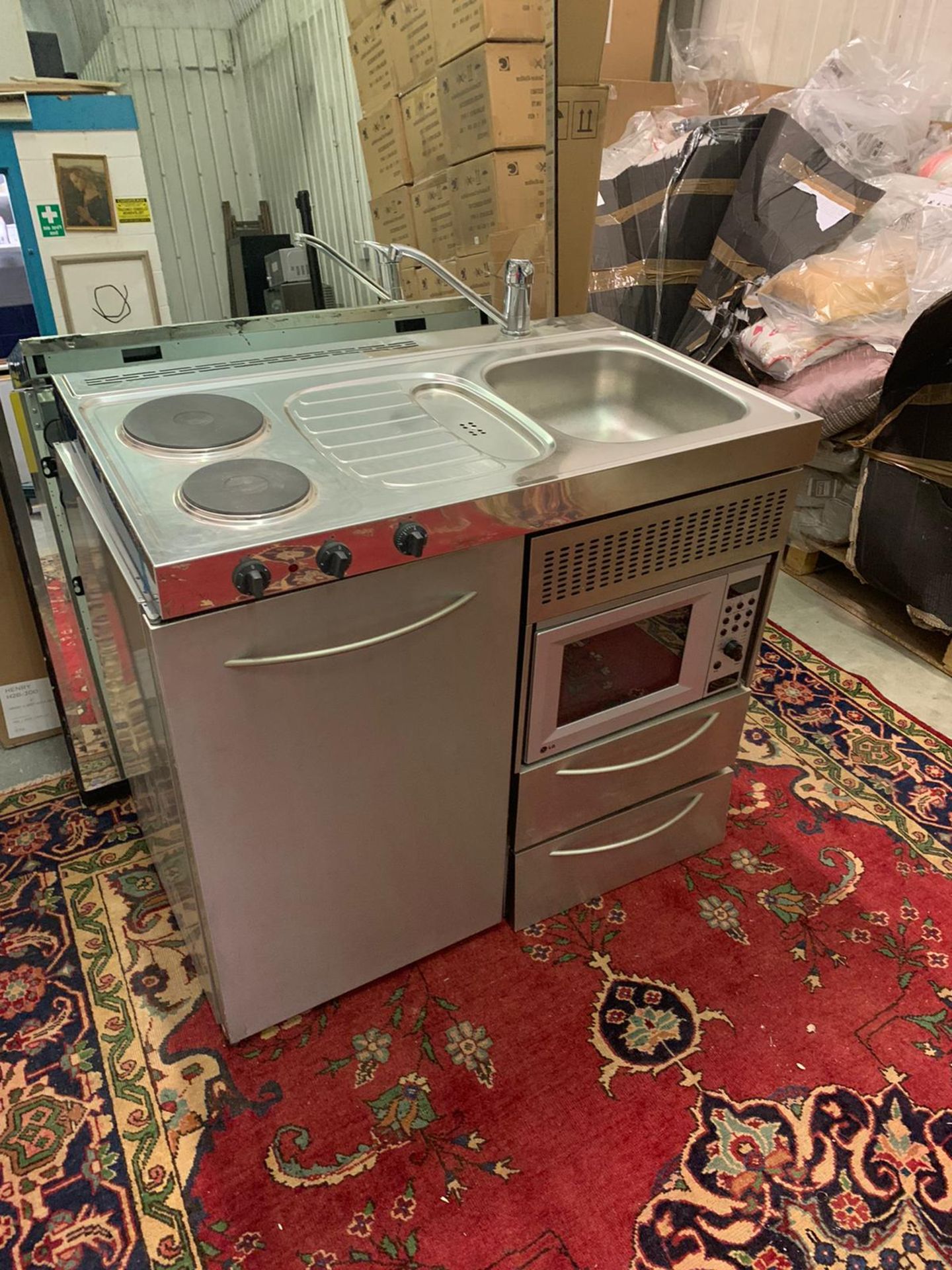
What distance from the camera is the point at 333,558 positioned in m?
0.96

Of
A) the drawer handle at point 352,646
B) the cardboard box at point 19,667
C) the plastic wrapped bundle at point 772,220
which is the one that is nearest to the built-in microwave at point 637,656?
the drawer handle at point 352,646

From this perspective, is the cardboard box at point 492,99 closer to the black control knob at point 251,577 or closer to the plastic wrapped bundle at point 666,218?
the black control knob at point 251,577

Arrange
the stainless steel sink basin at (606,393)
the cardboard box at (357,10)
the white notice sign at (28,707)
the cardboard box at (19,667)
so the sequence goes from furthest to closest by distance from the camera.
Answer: the white notice sign at (28,707), the cardboard box at (19,667), the stainless steel sink basin at (606,393), the cardboard box at (357,10)

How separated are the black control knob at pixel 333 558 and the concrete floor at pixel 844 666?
1.22 m

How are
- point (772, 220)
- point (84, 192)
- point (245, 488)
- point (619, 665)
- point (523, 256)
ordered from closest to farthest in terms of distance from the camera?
point (245, 488)
point (84, 192)
point (619, 665)
point (523, 256)
point (772, 220)

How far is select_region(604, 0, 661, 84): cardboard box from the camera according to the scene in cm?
282

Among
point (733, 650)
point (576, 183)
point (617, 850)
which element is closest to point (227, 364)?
point (576, 183)

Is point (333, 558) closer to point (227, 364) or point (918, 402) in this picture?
point (227, 364)

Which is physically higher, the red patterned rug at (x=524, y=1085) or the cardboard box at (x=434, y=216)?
the cardboard box at (x=434, y=216)

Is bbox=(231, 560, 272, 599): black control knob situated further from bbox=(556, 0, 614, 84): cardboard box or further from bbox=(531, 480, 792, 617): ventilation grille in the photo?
bbox=(556, 0, 614, 84): cardboard box

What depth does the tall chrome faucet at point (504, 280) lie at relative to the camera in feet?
4.98

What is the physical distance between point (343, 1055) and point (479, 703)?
61cm

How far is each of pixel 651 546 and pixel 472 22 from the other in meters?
1.01

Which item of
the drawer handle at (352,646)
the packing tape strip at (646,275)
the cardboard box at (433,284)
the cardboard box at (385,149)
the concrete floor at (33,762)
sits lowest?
the concrete floor at (33,762)
